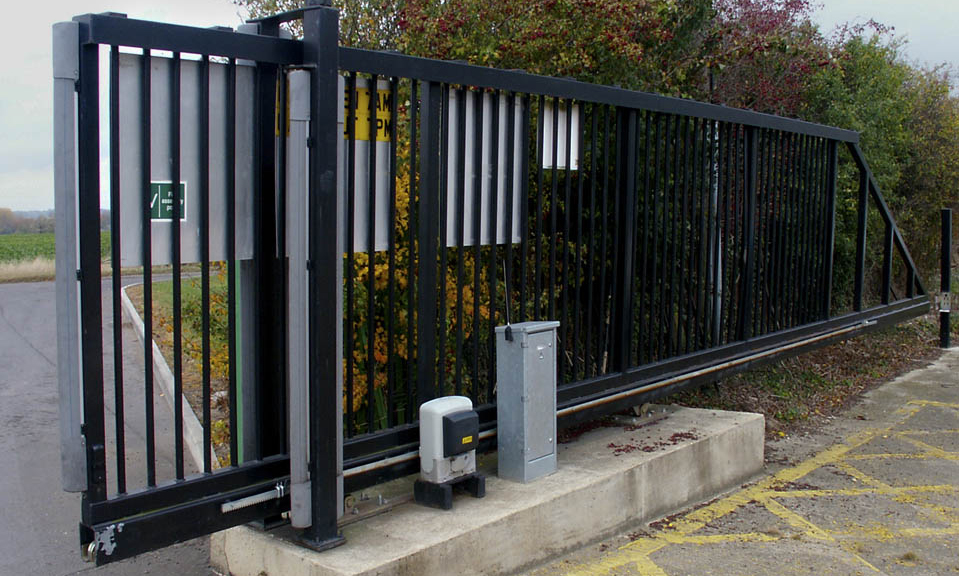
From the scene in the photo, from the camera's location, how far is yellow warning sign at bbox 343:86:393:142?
12.7 feet

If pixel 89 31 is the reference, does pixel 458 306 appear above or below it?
below

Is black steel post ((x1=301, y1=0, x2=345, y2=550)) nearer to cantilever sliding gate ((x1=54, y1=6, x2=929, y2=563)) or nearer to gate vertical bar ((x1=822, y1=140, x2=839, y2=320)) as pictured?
cantilever sliding gate ((x1=54, y1=6, x2=929, y2=563))

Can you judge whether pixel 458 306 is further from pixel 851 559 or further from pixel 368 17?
pixel 368 17

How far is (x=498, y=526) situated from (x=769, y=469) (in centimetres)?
289

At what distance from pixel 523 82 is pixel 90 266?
242 cm

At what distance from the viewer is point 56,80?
294 cm

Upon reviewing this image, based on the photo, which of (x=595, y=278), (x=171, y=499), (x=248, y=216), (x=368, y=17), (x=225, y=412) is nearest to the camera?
(x=171, y=499)

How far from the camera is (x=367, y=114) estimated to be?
395cm

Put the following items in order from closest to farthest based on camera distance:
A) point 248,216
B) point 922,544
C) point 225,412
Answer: point 248,216 → point 922,544 → point 225,412

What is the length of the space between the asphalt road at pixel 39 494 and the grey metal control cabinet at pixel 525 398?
1577 mm

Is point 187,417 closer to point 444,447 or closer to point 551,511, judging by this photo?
point 444,447

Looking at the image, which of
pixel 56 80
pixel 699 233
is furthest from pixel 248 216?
pixel 699 233

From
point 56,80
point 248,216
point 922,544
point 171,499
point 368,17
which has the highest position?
point 368,17

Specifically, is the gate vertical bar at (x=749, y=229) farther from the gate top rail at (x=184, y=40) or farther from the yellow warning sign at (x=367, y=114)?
the gate top rail at (x=184, y=40)
